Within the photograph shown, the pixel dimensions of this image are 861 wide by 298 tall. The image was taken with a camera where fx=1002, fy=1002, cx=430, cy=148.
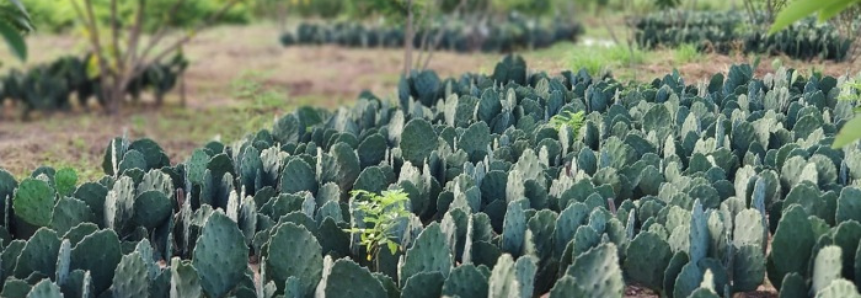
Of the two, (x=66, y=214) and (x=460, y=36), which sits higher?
(x=66, y=214)

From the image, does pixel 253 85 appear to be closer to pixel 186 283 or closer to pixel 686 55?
pixel 686 55

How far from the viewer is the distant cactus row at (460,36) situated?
20812mm

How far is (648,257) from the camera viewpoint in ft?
12.6

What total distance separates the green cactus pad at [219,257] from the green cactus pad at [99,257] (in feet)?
1.03

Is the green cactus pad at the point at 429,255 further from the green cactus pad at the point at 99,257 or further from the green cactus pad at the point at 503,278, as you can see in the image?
the green cactus pad at the point at 99,257

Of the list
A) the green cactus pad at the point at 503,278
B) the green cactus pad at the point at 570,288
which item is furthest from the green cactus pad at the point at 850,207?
the green cactus pad at the point at 503,278

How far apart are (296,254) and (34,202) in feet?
5.27

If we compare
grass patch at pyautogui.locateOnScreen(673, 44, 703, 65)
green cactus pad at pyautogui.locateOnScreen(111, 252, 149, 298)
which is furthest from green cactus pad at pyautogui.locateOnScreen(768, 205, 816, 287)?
grass patch at pyautogui.locateOnScreen(673, 44, 703, 65)

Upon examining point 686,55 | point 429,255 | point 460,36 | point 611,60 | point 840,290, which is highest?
point 840,290

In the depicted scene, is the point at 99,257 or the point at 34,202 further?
the point at 34,202

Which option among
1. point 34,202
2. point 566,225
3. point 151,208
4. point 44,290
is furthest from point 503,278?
point 34,202

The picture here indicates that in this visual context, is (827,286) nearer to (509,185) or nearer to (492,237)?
(492,237)

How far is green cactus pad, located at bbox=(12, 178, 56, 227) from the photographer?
185 inches

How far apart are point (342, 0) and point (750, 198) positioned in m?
28.5
